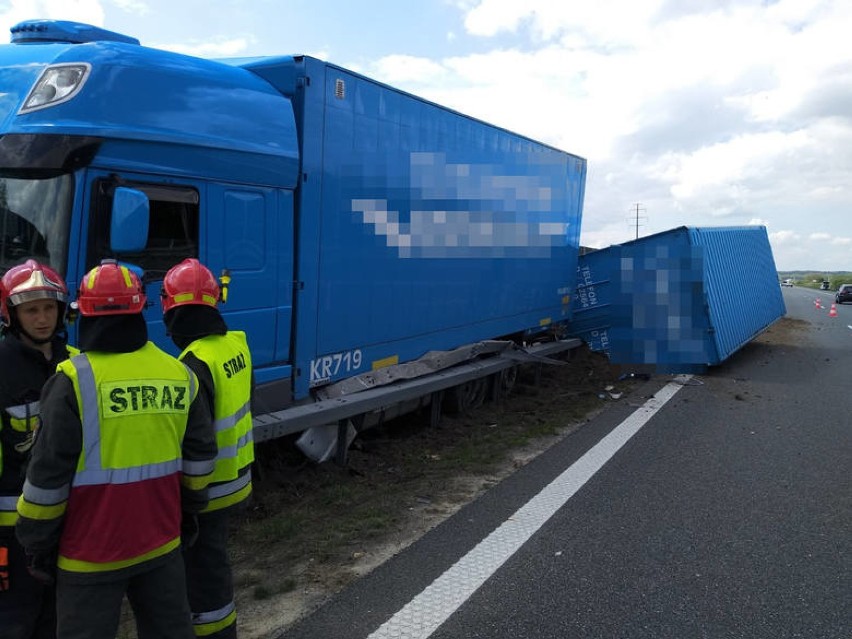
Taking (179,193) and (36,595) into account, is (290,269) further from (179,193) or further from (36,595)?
(36,595)

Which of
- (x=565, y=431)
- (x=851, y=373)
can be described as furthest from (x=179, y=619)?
(x=851, y=373)

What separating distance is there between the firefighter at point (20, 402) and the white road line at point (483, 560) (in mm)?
1492

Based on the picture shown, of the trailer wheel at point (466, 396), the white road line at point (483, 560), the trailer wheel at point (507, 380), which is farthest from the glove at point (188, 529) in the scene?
the trailer wheel at point (507, 380)

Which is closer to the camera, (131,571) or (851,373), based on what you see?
(131,571)

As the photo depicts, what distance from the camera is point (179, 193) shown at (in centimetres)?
416

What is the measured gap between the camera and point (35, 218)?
12.0 ft

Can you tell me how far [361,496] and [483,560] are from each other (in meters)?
1.44

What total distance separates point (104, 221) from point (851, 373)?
40.5 feet

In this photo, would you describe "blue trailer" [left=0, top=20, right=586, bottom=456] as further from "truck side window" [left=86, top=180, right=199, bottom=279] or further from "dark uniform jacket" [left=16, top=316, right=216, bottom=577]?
"dark uniform jacket" [left=16, top=316, right=216, bottom=577]

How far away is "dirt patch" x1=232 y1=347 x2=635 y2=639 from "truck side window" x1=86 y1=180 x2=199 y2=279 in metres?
1.82

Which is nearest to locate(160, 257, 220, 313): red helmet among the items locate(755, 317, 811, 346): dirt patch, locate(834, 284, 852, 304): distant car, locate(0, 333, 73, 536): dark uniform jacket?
locate(0, 333, 73, 536): dark uniform jacket

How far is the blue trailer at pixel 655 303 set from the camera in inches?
444

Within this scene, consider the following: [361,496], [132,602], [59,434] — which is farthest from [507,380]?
[59,434]

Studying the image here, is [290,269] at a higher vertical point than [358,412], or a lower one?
higher
